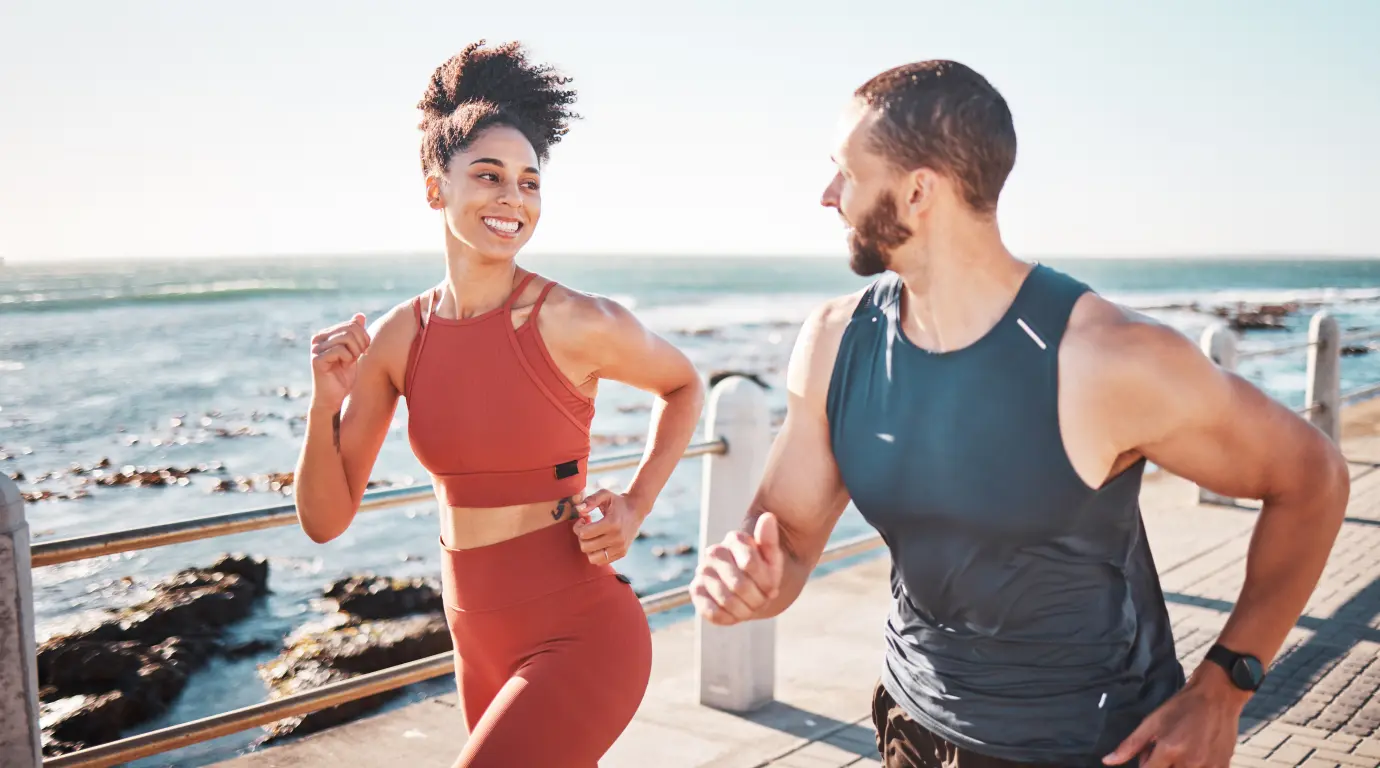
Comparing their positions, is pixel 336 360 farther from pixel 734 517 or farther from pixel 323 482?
pixel 734 517

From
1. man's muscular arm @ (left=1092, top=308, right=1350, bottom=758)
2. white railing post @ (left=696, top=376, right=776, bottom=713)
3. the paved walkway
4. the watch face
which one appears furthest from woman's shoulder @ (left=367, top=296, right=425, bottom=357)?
the paved walkway

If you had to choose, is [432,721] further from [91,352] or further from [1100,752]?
[91,352]

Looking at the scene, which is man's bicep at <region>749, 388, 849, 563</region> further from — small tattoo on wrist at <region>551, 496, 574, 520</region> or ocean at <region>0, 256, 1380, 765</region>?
ocean at <region>0, 256, 1380, 765</region>

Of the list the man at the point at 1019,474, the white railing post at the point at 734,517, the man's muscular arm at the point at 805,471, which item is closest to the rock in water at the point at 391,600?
the white railing post at the point at 734,517

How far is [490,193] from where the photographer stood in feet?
9.27

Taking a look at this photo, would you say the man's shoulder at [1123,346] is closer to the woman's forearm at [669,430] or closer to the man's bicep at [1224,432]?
the man's bicep at [1224,432]

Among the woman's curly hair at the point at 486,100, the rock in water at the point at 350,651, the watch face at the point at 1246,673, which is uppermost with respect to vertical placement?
the woman's curly hair at the point at 486,100

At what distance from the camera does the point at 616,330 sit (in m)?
2.86

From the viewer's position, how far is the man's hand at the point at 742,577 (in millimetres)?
1949

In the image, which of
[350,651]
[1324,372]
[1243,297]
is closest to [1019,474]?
[350,651]

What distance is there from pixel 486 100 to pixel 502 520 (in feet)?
3.53

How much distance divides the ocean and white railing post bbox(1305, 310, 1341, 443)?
14.4 feet

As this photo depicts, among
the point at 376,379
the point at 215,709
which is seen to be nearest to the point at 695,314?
the point at 215,709

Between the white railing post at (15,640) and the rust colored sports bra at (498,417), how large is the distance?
885 millimetres
